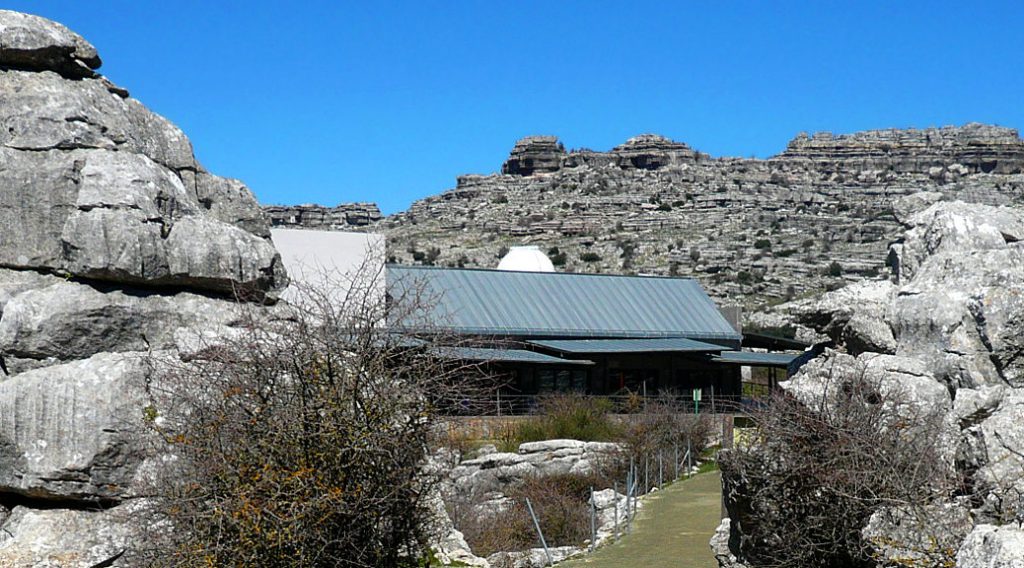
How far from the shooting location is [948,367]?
14938mm

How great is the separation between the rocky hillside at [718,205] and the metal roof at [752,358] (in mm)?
31621

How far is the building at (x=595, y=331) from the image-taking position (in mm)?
41000

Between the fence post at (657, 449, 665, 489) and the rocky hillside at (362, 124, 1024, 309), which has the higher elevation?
the rocky hillside at (362, 124, 1024, 309)

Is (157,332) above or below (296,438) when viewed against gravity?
above

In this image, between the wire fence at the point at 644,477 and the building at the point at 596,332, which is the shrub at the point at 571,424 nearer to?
the wire fence at the point at 644,477

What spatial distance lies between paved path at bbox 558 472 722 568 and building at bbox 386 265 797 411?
11.3m

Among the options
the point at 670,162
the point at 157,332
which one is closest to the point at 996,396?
the point at 157,332

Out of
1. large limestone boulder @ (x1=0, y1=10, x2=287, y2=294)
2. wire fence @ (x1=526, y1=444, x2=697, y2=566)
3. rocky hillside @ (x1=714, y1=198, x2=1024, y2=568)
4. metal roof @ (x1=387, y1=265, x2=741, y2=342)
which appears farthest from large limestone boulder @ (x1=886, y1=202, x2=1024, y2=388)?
metal roof @ (x1=387, y1=265, x2=741, y2=342)

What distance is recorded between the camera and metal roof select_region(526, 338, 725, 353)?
4109 centimetres

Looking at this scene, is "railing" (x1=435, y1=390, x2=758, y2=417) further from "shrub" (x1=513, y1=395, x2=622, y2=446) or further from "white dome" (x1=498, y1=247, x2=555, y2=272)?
"white dome" (x1=498, y1=247, x2=555, y2=272)

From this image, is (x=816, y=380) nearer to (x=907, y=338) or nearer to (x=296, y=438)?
(x=907, y=338)

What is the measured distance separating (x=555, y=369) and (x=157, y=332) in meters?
25.5

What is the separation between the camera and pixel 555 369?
41.6 metres

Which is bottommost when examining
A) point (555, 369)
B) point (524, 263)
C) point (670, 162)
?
point (555, 369)
